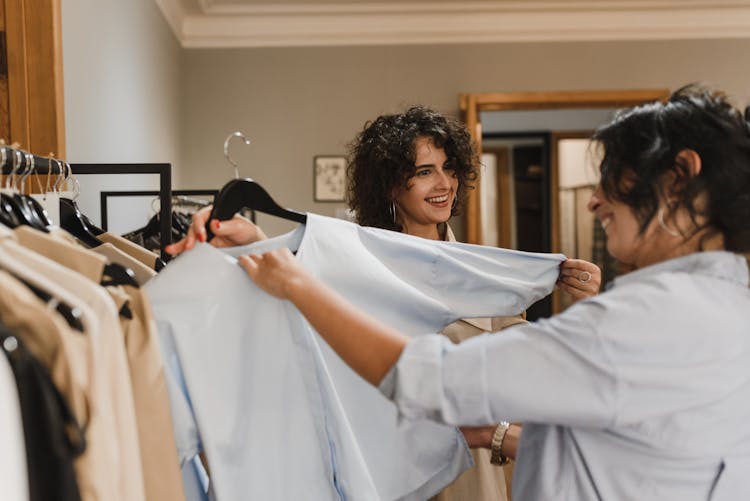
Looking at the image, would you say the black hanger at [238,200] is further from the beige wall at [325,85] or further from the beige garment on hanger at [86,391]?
the beige wall at [325,85]

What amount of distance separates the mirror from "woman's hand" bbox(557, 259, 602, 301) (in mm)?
5184

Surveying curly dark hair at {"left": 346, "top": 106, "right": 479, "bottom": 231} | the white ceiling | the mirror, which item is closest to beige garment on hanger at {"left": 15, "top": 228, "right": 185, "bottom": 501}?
curly dark hair at {"left": 346, "top": 106, "right": 479, "bottom": 231}

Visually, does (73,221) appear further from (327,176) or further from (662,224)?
(327,176)

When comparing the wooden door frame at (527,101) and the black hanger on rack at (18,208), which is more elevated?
the wooden door frame at (527,101)

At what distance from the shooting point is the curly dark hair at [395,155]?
1739 mm

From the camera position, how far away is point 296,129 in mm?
4379

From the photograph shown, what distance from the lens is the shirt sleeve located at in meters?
0.82

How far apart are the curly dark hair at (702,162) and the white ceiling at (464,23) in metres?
3.51

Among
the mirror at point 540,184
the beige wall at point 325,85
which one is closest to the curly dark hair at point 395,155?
the beige wall at point 325,85

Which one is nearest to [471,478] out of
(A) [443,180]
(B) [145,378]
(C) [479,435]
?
(C) [479,435]

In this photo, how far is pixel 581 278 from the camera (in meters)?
1.34

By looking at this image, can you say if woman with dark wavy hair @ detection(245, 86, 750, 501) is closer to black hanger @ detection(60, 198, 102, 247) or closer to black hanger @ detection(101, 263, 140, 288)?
black hanger @ detection(101, 263, 140, 288)

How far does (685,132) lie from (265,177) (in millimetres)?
3651

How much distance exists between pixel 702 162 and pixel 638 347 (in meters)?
0.25
